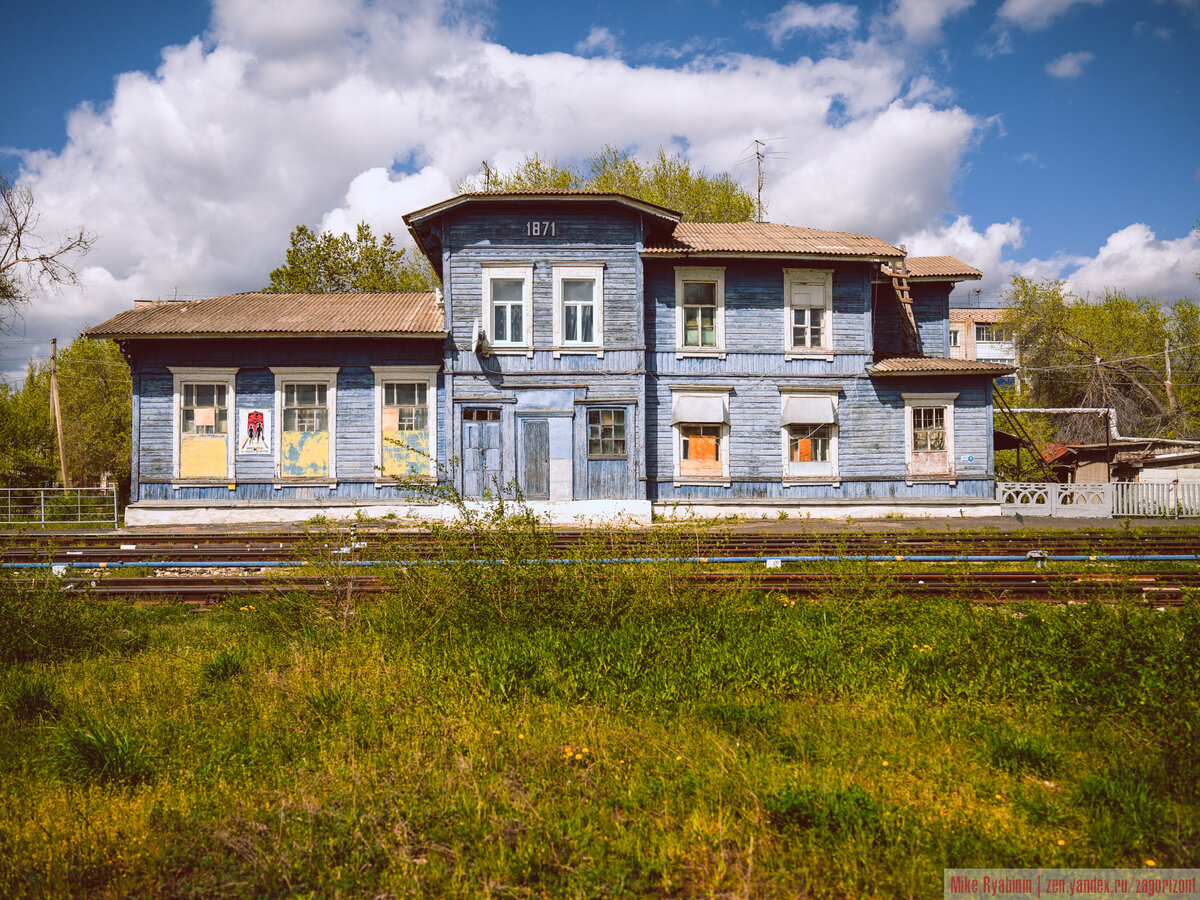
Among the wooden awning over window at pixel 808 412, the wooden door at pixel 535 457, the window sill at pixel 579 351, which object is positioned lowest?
the wooden door at pixel 535 457

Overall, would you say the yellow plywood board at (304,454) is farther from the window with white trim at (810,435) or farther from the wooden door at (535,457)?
the window with white trim at (810,435)

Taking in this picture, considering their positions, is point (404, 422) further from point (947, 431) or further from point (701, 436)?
point (947, 431)

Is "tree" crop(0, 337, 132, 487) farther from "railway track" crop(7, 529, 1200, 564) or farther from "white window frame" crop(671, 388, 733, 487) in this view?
"white window frame" crop(671, 388, 733, 487)

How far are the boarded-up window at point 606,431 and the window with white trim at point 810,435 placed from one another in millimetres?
4874

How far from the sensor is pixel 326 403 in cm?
1800

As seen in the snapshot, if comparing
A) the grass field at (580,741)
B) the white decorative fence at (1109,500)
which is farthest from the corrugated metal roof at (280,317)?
the white decorative fence at (1109,500)

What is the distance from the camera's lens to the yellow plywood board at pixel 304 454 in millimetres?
17938

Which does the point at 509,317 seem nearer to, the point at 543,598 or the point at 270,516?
the point at 270,516

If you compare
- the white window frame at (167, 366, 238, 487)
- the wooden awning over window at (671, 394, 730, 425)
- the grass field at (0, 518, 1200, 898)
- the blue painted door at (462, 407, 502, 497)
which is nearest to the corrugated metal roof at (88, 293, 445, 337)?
the white window frame at (167, 366, 238, 487)

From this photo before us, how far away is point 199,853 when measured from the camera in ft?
10.4

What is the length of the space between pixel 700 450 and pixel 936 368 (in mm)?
7125

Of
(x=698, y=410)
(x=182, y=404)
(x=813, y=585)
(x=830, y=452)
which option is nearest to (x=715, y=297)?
(x=698, y=410)

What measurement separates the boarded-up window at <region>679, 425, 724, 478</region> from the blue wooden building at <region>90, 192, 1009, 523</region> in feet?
0.21

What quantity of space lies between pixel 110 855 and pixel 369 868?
138 cm
